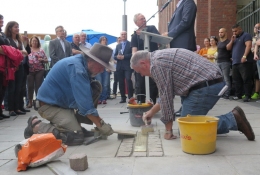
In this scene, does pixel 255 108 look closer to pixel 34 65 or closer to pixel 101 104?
pixel 101 104

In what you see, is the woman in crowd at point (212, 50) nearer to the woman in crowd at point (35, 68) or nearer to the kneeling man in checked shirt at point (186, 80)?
the woman in crowd at point (35, 68)

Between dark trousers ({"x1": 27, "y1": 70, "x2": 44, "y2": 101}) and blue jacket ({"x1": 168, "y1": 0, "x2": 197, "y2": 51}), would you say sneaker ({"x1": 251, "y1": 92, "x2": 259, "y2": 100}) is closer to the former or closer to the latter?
blue jacket ({"x1": 168, "y1": 0, "x2": 197, "y2": 51})

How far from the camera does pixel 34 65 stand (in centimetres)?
738

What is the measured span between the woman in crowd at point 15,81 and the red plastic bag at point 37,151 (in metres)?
3.68

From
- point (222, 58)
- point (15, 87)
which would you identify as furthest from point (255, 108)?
point (15, 87)

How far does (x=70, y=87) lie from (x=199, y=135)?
1635 mm

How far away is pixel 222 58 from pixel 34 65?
192 inches

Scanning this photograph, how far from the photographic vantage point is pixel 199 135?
10.00ft

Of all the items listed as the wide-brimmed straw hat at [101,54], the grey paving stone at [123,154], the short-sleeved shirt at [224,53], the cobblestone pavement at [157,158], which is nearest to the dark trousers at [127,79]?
the short-sleeved shirt at [224,53]

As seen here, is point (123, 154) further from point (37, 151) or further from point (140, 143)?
point (37, 151)

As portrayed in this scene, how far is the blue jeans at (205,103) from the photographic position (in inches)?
138

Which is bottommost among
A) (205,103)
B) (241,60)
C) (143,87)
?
(205,103)

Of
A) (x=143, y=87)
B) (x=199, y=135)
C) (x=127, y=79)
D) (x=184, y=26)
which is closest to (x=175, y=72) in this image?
(x=199, y=135)

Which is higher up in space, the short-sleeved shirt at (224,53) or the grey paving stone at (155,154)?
the short-sleeved shirt at (224,53)
